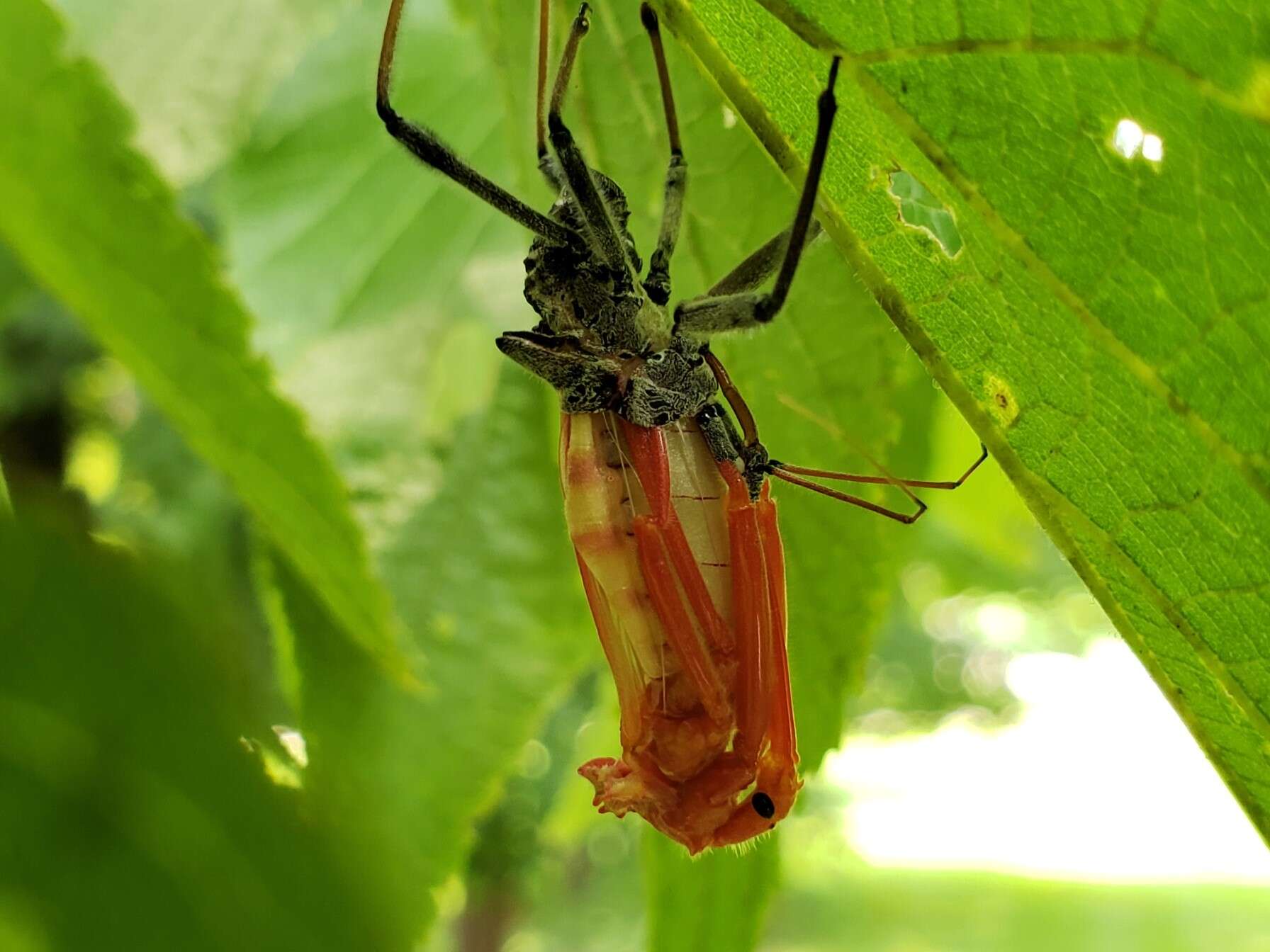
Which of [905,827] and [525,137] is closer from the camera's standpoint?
[525,137]

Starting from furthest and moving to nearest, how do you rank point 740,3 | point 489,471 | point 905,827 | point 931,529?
1. point 905,827
2. point 931,529
3. point 489,471
4. point 740,3

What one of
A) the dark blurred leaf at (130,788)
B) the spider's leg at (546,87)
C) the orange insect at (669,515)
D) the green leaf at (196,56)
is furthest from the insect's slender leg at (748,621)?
the dark blurred leaf at (130,788)

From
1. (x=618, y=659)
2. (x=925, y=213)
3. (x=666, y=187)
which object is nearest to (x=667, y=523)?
(x=618, y=659)

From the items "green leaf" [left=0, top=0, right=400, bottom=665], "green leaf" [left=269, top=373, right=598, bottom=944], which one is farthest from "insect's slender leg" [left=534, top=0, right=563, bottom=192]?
"green leaf" [left=0, top=0, right=400, bottom=665]

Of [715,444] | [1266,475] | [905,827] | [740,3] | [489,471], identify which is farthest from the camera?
[905,827]

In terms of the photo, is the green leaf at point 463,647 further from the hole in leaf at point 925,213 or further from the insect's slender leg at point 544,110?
the hole in leaf at point 925,213

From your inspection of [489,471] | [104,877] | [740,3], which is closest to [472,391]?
[489,471]

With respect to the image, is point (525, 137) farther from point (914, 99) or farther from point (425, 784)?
point (425, 784)
